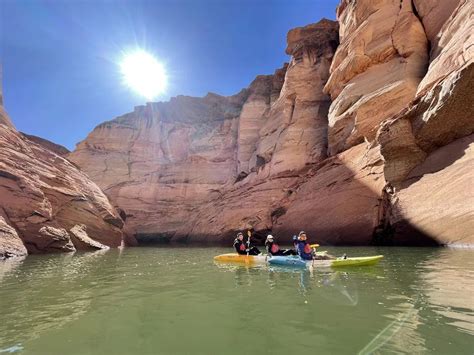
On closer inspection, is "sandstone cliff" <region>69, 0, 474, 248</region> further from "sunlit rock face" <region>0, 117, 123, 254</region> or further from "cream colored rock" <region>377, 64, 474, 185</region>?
"sunlit rock face" <region>0, 117, 123, 254</region>

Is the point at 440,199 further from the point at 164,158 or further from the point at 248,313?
the point at 164,158

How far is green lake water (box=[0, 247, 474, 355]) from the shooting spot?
12.6ft

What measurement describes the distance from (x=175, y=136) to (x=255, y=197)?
71.1 feet

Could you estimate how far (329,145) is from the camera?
26797 mm

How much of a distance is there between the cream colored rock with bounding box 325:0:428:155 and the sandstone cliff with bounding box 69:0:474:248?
0.08m

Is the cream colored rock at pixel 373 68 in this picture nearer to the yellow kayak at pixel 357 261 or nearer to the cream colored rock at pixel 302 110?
the cream colored rock at pixel 302 110

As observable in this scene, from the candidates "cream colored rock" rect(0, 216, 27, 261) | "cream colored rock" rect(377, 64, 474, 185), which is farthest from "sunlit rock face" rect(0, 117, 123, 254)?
"cream colored rock" rect(377, 64, 474, 185)

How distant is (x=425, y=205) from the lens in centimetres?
1467

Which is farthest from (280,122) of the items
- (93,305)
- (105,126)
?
(93,305)

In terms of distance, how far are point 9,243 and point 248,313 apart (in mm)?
15565

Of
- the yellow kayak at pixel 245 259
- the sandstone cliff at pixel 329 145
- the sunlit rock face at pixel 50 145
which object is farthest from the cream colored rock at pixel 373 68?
the sunlit rock face at pixel 50 145

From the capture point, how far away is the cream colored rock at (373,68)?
2181 cm

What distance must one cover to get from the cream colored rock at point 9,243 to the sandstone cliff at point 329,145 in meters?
15.3

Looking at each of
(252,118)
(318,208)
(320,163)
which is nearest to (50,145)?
(252,118)
